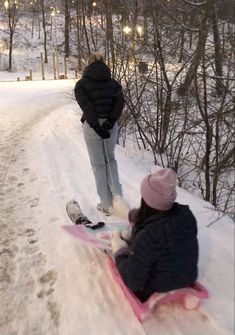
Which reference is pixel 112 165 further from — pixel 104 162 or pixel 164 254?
pixel 164 254

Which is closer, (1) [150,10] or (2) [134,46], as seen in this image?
(1) [150,10]

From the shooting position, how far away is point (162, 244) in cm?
317

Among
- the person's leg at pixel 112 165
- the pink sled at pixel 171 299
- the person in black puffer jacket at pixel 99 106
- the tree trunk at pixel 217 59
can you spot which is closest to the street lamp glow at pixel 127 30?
the tree trunk at pixel 217 59

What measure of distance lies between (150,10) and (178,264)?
6109mm

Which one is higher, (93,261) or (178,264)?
(178,264)

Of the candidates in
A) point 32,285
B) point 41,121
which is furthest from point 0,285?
point 41,121

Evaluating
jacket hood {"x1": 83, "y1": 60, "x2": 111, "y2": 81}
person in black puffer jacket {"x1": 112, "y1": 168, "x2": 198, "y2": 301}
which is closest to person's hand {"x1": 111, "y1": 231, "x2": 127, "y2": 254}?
person in black puffer jacket {"x1": 112, "y1": 168, "x2": 198, "y2": 301}

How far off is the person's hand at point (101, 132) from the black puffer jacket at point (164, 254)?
1.72 meters

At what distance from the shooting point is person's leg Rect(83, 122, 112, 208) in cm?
501

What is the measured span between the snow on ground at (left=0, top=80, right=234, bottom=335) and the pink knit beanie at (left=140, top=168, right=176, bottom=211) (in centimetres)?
83

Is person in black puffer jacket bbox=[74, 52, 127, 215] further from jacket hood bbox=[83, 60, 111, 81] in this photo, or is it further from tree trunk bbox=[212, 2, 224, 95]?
tree trunk bbox=[212, 2, 224, 95]

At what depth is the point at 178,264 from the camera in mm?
3250

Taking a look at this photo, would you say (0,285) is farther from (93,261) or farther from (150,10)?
(150,10)

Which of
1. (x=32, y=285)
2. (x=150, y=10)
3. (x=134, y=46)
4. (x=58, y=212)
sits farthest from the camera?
(x=134, y=46)
